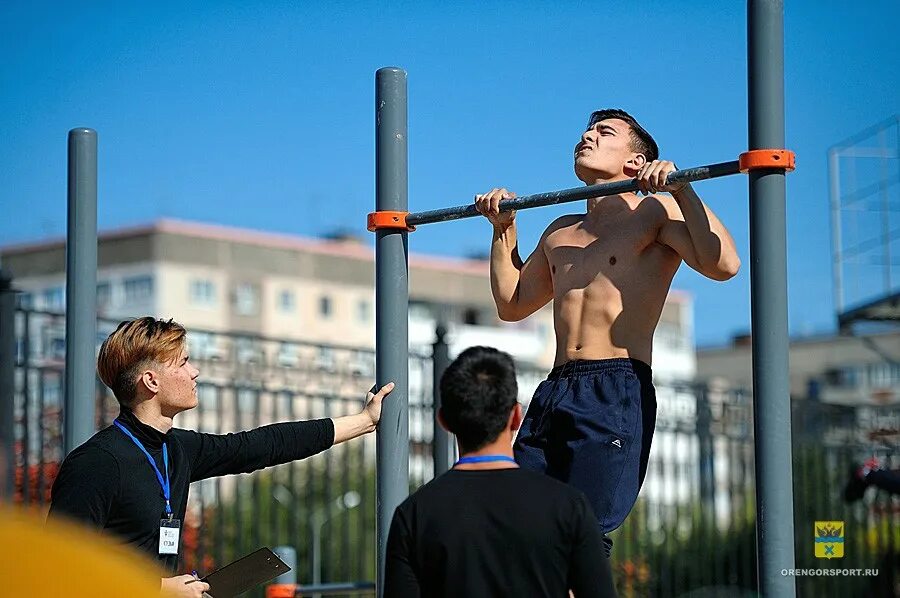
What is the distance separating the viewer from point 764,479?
312cm

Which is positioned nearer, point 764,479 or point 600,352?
point 764,479

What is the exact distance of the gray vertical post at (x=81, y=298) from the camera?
4617 millimetres

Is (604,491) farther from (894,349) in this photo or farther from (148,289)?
(148,289)

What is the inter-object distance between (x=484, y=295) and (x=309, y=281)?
35.5ft

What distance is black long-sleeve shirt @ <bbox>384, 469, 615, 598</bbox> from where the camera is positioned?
2488 mm

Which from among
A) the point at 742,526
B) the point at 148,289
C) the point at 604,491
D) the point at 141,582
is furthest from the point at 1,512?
the point at 148,289

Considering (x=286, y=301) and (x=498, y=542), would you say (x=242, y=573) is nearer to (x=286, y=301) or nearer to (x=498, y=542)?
(x=498, y=542)

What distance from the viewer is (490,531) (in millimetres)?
2496

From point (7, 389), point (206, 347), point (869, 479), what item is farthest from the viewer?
point (206, 347)

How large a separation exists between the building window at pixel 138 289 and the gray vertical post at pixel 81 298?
55665 millimetres

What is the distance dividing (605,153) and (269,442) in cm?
129

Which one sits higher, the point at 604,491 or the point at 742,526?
the point at 604,491

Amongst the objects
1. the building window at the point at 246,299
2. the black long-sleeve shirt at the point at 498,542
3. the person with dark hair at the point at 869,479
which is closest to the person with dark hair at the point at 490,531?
the black long-sleeve shirt at the point at 498,542

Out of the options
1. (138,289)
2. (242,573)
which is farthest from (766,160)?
(138,289)
